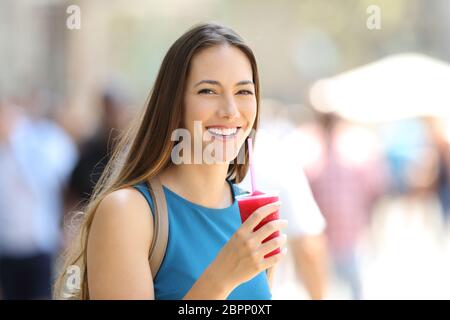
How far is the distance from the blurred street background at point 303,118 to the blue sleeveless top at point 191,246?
102 cm

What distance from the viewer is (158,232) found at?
73.4 inches

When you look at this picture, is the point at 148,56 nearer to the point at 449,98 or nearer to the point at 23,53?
the point at 23,53

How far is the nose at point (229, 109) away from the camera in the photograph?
197 cm

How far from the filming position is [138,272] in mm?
1762

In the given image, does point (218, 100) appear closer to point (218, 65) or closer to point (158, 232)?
point (218, 65)

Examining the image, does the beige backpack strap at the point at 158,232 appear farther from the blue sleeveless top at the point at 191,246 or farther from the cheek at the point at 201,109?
the cheek at the point at 201,109

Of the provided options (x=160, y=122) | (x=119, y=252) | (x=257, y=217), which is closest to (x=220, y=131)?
(x=160, y=122)

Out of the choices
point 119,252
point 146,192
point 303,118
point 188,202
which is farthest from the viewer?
point 303,118

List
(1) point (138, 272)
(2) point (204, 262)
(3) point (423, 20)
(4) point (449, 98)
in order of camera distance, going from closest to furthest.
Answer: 1. (1) point (138, 272)
2. (2) point (204, 262)
3. (4) point (449, 98)
4. (3) point (423, 20)

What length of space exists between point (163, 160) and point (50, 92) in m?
8.56

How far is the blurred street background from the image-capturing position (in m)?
4.84

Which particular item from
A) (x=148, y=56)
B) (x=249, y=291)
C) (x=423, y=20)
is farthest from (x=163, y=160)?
(x=423, y=20)

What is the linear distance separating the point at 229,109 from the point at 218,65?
0.13 meters

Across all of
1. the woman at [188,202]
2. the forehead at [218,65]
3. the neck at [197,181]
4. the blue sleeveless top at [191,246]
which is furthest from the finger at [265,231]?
the forehead at [218,65]
